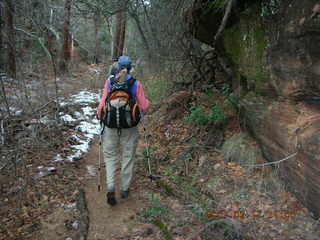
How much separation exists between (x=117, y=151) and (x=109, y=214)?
41.9 inches

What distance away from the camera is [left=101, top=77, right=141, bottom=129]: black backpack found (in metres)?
4.60

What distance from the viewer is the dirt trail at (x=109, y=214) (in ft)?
14.0

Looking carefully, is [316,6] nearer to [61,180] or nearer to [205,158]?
[205,158]

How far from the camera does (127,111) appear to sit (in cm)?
464

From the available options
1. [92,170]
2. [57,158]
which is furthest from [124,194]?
[57,158]

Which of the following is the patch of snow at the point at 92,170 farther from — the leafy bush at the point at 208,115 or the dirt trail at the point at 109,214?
the leafy bush at the point at 208,115

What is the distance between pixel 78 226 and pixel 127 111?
193 centimetres

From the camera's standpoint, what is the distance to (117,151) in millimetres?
5043

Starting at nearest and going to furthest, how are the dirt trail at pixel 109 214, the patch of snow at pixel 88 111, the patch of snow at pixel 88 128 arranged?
the dirt trail at pixel 109 214
the patch of snow at pixel 88 128
the patch of snow at pixel 88 111

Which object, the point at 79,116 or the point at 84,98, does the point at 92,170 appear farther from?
the point at 84,98

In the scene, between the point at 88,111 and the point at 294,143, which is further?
the point at 88,111

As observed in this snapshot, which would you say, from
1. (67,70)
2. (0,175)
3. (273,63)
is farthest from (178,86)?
(67,70)

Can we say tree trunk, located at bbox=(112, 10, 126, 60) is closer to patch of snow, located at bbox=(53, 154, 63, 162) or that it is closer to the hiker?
patch of snow, located at bbox=(53, 154, 63, 162)

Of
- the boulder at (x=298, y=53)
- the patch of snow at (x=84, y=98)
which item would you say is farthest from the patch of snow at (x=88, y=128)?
the boulder at (x=298, y=53)
